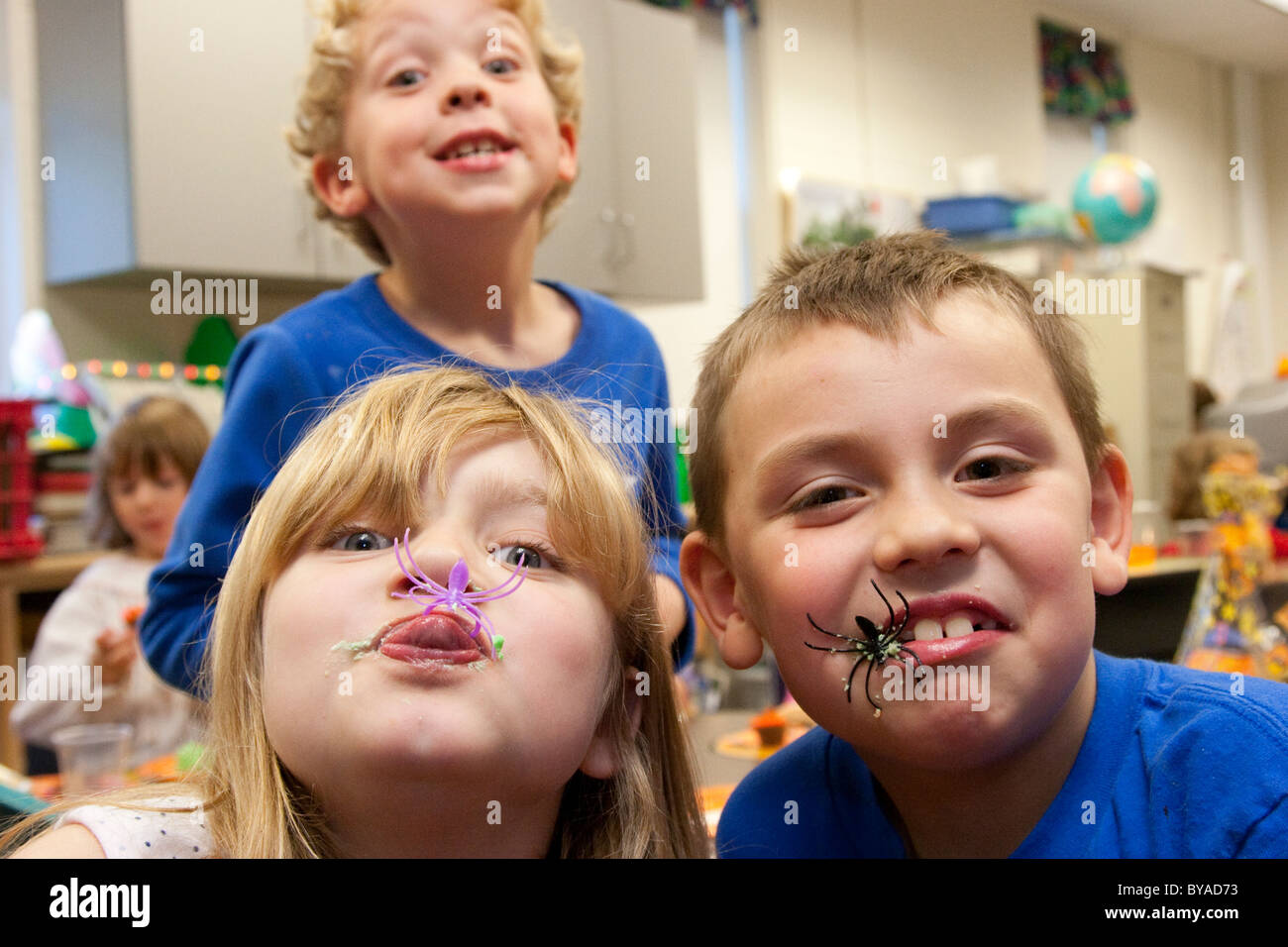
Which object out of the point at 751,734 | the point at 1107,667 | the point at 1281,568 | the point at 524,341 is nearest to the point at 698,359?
the point at 524,341

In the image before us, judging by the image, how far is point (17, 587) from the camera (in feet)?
5.86

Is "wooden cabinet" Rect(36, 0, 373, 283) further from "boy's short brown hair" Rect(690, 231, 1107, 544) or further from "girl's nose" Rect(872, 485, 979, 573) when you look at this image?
"girl's nose" Rect(872, 485, 979, 573)

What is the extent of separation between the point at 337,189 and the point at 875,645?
1.46 ft

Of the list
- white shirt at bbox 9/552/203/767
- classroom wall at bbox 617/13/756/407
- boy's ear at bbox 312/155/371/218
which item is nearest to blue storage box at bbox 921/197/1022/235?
classroom wall at bbox 617/13/756/407

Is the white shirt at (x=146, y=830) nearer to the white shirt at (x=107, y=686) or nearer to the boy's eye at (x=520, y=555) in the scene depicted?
the boy's eye at (x=520, y=555)

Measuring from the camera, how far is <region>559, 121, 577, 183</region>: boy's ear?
0.70 metres

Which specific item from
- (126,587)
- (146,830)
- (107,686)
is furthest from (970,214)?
(126,587)

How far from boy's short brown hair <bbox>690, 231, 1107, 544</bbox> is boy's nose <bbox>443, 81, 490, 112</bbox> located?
18 centimetres

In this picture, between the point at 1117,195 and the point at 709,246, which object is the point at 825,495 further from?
the point at 1117,195

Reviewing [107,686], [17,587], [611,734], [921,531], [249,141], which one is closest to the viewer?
[921,531]
